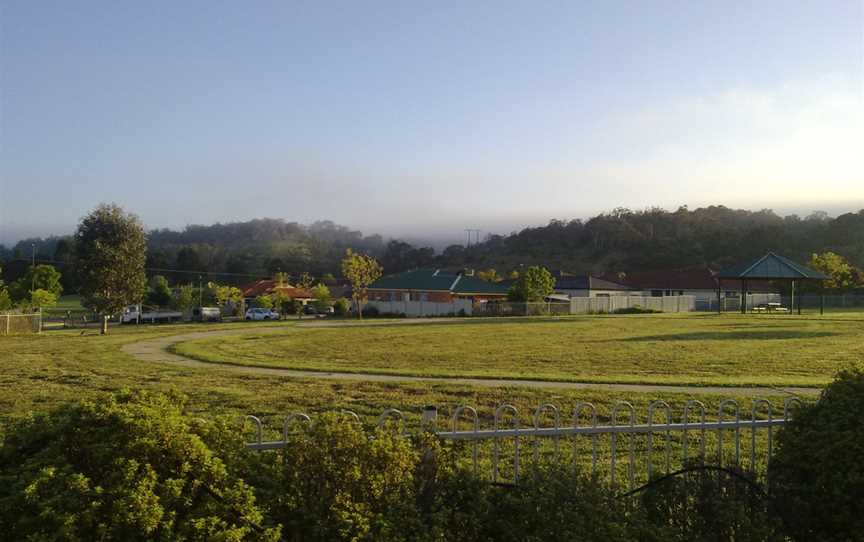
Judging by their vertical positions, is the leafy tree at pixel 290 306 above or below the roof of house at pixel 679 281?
below

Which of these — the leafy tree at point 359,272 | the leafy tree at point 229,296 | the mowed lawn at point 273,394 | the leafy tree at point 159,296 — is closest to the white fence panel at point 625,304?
the leafy tree at point 359,272

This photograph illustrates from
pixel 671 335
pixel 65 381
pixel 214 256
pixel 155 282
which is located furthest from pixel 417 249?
pixel 65 381

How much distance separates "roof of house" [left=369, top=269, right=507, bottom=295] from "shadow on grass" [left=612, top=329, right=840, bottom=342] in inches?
1339

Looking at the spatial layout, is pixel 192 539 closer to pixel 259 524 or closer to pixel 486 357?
pixel 259 524

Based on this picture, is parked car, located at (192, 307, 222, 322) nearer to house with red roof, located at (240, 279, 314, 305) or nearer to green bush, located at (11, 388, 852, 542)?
house with red roof, located at (240, 279, 314, 305)

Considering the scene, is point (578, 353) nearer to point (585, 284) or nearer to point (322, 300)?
point (322, 300)

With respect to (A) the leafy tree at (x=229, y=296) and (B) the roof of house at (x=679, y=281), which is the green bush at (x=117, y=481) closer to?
(A) the leafy tree at (x=229, y=296)

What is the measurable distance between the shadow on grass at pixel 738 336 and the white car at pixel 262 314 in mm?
36001

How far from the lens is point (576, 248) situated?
141 m

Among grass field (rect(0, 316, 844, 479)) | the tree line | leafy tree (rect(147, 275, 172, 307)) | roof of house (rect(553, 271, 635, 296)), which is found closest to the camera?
grass field (rect(0, 316, 844, 479))

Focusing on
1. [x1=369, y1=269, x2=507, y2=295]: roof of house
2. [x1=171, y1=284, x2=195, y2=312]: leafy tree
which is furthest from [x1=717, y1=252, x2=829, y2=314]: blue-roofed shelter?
[x1=171, y1=284, x2=195, y2=312]: leafy tree

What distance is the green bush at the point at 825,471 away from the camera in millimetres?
4633

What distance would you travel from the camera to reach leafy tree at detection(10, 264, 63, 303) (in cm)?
5688

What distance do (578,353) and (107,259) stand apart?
2379cm
